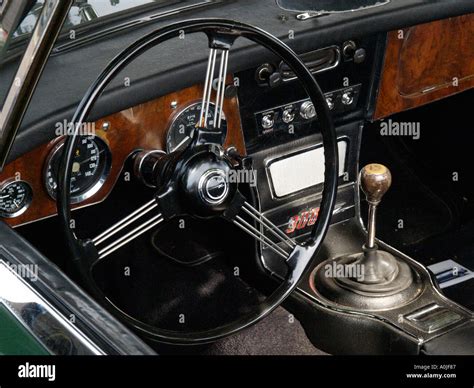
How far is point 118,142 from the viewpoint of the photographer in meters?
2.33

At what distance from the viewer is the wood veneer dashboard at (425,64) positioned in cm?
292

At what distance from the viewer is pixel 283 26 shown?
260cm

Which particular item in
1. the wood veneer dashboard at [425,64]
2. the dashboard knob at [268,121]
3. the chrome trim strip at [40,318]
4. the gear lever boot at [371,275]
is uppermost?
the wood veneer dashboard at [425,64]

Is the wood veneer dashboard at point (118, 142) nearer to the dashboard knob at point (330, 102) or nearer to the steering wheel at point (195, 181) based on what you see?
the steering wheel at point (195, 181)

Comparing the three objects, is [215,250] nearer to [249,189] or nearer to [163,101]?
[249,189]

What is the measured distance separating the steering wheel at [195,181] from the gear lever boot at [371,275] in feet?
1.36

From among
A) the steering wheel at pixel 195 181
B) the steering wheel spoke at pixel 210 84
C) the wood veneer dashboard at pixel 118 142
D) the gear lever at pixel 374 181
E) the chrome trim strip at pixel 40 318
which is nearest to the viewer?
the chrome trim strip at pixel 40 318

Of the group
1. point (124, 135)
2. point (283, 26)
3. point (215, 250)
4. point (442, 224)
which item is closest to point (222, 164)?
point (124, 135)

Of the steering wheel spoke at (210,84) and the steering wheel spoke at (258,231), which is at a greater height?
the steering wheel spoke at (210,84)

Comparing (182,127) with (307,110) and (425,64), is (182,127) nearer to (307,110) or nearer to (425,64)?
(307,110)

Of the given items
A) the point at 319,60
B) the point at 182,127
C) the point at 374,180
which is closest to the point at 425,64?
the point at 319,60

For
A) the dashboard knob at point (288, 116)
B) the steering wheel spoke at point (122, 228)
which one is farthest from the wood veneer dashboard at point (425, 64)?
the steering wheel spoke at point (122, 228)

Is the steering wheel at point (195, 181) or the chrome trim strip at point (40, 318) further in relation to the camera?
the steering wheel at point (195, 181)

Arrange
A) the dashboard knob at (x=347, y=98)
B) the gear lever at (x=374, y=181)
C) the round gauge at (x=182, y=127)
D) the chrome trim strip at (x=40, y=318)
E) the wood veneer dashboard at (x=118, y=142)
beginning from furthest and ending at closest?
the dashboard knob at (x=347, y=98), the gear lever at (x=374, y=181), the round gauge at (x=182, y=127), the wood veneer dashboard at (x=118, y=142), the chrome trim strip at (x=40, y=318)
